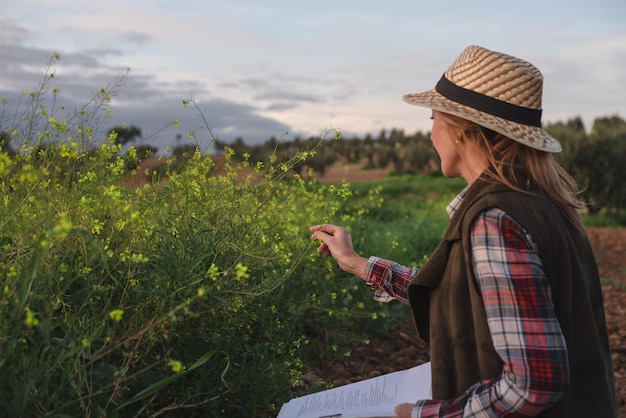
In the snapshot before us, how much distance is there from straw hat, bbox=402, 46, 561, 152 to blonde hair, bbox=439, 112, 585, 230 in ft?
0.17

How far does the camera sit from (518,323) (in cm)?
178

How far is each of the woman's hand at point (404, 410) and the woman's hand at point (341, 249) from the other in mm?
656

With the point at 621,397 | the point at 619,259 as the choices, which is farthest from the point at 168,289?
the point at 619,259

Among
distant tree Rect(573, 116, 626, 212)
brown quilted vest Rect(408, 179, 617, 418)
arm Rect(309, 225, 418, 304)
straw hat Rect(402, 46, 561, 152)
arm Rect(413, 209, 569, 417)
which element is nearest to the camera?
arm Rect(413, 209, 569, 417)

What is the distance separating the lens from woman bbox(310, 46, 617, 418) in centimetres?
178

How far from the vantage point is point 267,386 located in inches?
120

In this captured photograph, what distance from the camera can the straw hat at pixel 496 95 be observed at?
6.64ft

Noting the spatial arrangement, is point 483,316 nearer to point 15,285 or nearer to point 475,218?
point 475,218

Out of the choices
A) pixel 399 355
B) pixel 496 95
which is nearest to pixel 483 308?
pixel 496 95

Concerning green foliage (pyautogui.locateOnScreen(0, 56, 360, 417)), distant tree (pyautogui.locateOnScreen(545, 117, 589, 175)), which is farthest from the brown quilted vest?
distant tree (pyautogui.locateOnScreen(545, 117, 589, 175))

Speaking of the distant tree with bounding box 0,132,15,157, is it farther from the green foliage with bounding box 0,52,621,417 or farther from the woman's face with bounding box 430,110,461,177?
the woman's face with bounding box 430,110,461,177

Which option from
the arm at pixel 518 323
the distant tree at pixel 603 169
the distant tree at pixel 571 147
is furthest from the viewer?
the distant tree at pixel 571 147

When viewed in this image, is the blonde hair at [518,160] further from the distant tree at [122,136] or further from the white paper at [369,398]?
the distant tree at [122,136]

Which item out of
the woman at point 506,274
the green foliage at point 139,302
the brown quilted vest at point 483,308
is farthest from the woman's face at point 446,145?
the green foliage at point 139,302
